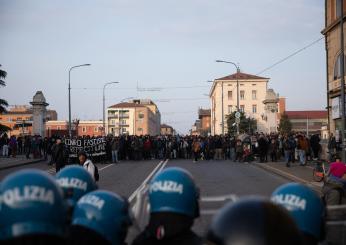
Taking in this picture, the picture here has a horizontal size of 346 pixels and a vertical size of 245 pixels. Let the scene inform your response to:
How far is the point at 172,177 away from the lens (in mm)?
3934

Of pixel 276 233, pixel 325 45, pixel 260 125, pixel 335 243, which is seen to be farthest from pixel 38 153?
pixel 260 125

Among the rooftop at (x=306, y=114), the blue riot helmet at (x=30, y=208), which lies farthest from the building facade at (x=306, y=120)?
the blue riot helmet at (x=30, y=208)

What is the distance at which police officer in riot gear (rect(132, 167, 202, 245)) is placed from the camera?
143 inches

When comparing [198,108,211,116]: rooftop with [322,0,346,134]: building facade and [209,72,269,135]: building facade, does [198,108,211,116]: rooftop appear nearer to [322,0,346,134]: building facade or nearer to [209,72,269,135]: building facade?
[209,72,269,135]: building facade

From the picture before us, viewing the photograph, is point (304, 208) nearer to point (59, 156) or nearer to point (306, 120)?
point (59, 156)

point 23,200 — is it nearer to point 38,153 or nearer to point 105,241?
point 105,241

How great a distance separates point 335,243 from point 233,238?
296 cm

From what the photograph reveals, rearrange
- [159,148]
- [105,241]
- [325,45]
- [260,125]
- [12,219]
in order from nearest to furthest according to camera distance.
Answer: [12,219] → [105,241] → [325,45] → [159,148] → [260,125]

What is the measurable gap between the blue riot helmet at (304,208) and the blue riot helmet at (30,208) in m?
1.62

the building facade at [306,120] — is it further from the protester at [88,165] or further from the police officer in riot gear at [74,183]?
the police officer in riot gear at [74,183]

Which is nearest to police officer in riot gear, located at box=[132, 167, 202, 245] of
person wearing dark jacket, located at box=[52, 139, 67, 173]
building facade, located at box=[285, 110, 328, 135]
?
person wearing dark jacket, located at box=[52, 139, 67, 173]

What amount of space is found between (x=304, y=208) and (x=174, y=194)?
95 cm

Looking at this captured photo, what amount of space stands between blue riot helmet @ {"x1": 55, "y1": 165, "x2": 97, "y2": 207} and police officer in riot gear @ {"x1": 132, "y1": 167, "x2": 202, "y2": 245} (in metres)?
0.61

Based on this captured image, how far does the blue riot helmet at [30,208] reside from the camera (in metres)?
2.83
